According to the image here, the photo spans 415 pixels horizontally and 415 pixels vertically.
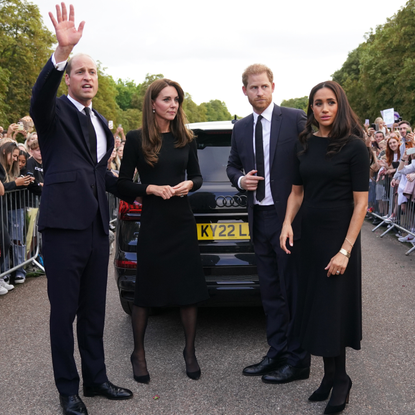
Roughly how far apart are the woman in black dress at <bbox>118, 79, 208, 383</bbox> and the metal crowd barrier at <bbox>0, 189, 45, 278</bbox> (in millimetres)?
3366

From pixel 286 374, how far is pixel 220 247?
3.91ft

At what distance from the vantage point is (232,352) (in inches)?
179

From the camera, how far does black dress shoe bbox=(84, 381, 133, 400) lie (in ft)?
12.2

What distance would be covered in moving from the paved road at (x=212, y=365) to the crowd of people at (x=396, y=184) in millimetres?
3675

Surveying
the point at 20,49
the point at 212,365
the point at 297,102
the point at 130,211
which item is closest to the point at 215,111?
the point at 297,102

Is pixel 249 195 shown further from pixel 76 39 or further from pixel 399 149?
pixel 399 149

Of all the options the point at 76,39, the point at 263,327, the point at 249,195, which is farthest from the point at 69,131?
the point at 263,327

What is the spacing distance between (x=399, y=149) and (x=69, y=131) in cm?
962

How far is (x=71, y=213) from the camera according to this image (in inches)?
136

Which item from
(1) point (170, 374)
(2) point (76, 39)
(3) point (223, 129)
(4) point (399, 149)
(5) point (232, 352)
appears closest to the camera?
A: (2) point (76, 39)

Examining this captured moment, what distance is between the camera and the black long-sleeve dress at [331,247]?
335 centimetres

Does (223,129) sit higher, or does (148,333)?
(223,129)

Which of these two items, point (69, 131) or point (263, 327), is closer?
point (69, 131)

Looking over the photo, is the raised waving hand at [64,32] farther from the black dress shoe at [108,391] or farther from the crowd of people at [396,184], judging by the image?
the crowd of people at [396,184]
